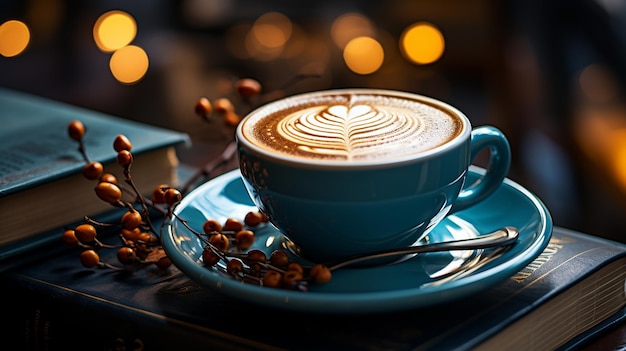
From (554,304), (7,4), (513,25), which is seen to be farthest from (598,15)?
(7,4)

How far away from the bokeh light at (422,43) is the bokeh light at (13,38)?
44.3 inches

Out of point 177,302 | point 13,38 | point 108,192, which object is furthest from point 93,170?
point 13,38

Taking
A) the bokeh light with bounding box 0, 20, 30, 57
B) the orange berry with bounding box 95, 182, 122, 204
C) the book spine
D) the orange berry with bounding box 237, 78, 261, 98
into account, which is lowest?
the bokeh light with bounding box 0, 20, 30, 57

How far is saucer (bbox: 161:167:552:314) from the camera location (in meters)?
0.49

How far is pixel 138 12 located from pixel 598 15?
1.56 metres

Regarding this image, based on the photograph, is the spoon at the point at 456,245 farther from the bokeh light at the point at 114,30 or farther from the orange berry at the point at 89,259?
the bokeh light at the point at 114,30

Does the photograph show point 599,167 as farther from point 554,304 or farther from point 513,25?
point 554,304

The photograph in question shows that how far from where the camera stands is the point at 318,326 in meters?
0.53

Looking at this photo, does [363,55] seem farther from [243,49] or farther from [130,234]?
[130,234]

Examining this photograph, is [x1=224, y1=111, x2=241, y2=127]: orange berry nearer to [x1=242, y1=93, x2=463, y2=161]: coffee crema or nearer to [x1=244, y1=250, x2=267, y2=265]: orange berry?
[x1=242, y1=93, x2=463, y2=161]: coffee crema

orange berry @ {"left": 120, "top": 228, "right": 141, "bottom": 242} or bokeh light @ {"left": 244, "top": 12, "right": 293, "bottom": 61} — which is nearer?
orange berry @ {"left": 120, "top": 228, "right": 141, "bottom": 242}

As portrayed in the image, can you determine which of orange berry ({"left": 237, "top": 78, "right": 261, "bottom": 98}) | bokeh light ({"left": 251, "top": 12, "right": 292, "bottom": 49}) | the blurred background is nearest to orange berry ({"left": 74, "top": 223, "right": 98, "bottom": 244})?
orange berry ({"left": 237, "top": 78, "right": 261, "bottom": 98})

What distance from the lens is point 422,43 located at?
2420mm

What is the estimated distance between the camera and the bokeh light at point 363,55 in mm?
2432
